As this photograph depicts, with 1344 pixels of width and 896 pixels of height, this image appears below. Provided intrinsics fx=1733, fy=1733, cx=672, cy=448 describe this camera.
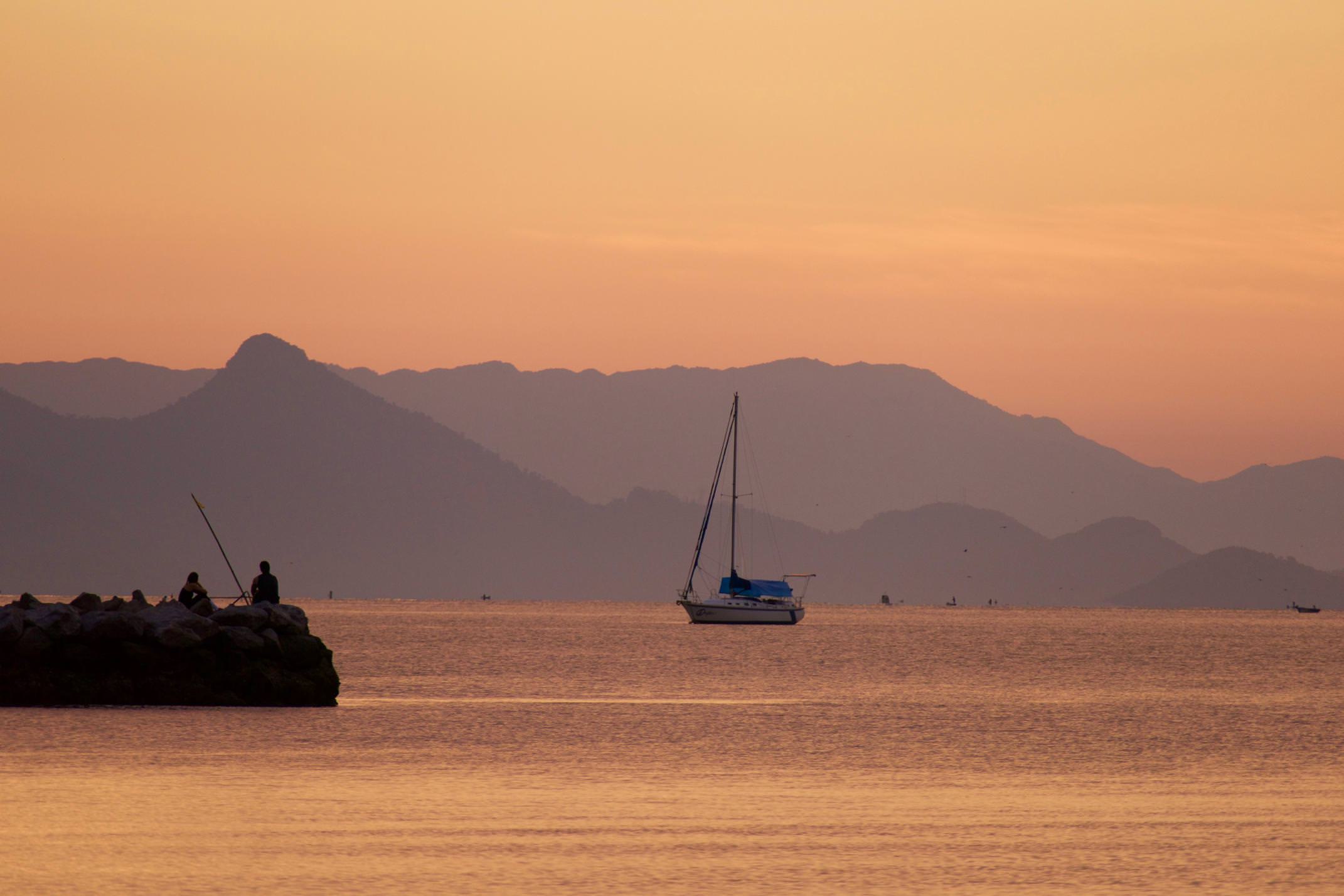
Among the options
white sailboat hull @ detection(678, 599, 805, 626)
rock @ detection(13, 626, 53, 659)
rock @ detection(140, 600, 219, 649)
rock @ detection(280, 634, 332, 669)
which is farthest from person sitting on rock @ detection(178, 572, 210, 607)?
white sailboat hull @ detection(678, 599, 805, 626)

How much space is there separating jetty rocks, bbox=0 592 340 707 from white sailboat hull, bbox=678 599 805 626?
86045 millimetres

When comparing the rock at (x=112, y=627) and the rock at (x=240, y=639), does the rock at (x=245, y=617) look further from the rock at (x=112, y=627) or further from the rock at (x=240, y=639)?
the rock at (x=112, y=627)

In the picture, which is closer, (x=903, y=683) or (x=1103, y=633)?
(x=903, y=683)

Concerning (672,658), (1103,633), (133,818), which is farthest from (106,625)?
(1103,633)

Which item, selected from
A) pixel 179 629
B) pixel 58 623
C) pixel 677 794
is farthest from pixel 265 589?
pixel 677 794

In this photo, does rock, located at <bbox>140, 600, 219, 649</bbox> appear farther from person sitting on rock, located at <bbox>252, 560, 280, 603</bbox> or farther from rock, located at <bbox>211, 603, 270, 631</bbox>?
person sitting on rock, located at <bbox>252, 560, 280, 603</bbox>

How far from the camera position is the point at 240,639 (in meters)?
38.8

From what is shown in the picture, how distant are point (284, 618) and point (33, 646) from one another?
5470 millimetres

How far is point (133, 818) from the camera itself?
826 inches

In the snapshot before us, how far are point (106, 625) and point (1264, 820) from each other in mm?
25786

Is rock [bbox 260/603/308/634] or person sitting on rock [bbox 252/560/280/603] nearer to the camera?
rock [bbox 260/603/308/634]

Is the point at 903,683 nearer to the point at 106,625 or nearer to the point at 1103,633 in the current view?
the point at 106,625

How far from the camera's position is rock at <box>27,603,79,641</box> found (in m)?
38.7

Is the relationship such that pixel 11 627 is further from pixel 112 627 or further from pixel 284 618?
pixel 284 618
